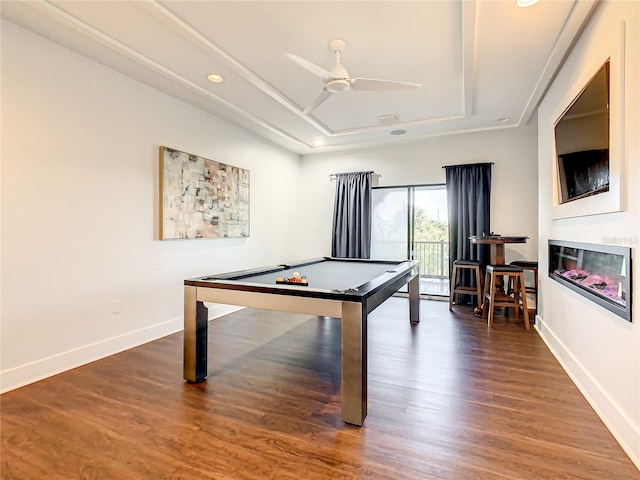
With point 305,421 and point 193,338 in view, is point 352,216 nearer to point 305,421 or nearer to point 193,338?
point 193,338

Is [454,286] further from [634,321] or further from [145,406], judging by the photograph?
[145,406]

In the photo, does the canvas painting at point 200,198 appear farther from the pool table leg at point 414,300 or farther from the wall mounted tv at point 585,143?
the wall mounted tv at point 585,143

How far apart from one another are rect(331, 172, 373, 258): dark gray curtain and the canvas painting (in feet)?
5.74

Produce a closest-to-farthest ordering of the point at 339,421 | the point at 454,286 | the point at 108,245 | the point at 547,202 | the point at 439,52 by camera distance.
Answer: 1. the point at 339,421
2. the point at 439,52
3. the point at 108,245
4. the point at 547,202
5. the point at 454,286

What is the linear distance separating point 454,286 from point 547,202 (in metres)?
1.82

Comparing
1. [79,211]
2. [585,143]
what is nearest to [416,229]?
[585,143]

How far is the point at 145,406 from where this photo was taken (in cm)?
210

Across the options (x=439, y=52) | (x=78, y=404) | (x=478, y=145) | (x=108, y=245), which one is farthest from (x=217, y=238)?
(x=478, y=145)

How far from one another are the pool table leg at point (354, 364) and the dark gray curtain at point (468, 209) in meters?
3.50

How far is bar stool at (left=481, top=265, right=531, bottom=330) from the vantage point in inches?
149

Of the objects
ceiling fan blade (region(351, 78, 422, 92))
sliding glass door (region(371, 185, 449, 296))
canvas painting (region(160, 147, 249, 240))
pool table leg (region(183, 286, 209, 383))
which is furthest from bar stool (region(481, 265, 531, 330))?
canvas painting (region(160, 147, 249, 240))

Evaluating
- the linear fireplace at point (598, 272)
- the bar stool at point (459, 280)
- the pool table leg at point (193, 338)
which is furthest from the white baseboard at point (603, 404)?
the pool table leg at point (193, 338)

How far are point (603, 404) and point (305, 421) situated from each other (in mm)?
1810

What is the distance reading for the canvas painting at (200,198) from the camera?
3.53 metres
